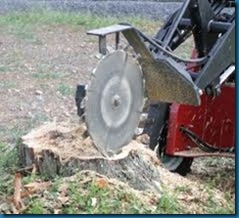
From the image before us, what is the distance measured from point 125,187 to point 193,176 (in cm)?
139

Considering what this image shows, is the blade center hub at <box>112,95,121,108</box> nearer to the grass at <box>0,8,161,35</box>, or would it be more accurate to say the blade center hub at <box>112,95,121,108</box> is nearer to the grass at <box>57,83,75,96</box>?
the grass at <box>57,83,75,96</box>

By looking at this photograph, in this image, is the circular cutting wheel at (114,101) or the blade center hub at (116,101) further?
the blade center hub at (116,101)

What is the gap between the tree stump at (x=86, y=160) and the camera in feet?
16.8

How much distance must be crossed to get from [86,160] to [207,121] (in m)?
1.36

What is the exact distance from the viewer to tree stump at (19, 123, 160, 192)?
513 cm

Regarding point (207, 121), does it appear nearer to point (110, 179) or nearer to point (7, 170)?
point (110, 179)

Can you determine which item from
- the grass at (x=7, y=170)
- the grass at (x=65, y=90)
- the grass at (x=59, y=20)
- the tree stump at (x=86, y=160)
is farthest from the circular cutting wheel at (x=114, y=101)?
the grass at (x=59, y=20)

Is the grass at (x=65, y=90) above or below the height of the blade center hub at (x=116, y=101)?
below

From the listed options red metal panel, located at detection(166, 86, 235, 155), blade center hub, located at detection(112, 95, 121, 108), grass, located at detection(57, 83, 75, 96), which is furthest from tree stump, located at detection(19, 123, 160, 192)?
grass, located at detection(57, 83, 75, 96)

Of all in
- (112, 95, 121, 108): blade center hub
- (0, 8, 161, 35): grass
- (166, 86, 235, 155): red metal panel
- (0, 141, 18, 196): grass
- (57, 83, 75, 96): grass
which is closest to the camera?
(112, 95, 121, 108): blade center hub

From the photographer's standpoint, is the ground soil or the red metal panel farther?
the ground soil

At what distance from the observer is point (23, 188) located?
16.3 feet

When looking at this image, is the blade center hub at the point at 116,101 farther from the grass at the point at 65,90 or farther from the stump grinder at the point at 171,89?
the grass at the point at 65,90

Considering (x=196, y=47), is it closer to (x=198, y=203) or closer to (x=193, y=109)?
(x=193, y=109)
